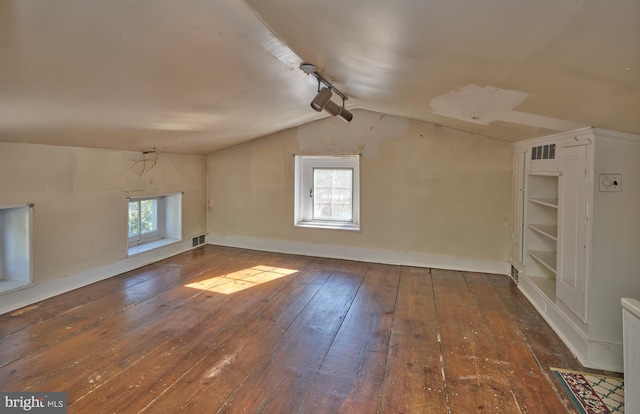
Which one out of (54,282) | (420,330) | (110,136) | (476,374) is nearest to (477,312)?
(420,330)

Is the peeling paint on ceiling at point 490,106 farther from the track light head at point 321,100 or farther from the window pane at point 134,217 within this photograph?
the window pane at point 134,217

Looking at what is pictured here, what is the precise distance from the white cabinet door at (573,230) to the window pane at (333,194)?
2478mm

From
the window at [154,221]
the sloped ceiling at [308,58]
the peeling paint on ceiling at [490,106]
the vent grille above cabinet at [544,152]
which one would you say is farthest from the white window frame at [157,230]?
the vent grille above cabinet at [544,152]

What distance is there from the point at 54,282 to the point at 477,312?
12.1ft

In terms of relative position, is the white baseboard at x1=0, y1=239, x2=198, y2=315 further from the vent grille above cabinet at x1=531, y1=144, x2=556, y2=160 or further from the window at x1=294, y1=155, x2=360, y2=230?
the vent grille above cabinet at x1=531, y1=144, x2=556, y2=160

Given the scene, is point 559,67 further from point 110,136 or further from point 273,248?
point 273,248

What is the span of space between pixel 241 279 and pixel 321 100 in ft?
6.98

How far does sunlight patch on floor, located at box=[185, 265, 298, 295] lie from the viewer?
3.27 metres

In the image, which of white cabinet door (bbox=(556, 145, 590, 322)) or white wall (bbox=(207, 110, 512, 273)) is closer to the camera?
white cabinet door (bbox=(556, 145, 590, 322))

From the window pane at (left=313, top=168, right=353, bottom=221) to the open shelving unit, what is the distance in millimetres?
2054

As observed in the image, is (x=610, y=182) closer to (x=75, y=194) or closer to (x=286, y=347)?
(x=286, y=347)

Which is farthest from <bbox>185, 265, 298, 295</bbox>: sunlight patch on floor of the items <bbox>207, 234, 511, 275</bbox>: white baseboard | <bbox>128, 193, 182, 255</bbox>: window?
<bbox>128, 193, 182, 255</bbox>: window

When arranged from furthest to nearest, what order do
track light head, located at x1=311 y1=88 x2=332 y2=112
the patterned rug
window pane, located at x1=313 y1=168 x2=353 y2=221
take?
window pane, located at x1=313 y1=168 x2=353 y2=221, track light head, located at x1=311 y1=88 x2=332 y2=112, the patterned rug

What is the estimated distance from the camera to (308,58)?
6.64 ft
